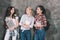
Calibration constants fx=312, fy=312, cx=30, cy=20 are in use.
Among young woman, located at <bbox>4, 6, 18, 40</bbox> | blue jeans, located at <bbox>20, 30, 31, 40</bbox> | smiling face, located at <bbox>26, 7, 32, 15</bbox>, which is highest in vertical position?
smiling face, located at <bbox>26, 7, 32, 15</bbox>

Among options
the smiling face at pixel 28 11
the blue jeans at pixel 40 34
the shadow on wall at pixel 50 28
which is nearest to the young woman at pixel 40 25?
the blue jeans at pixel 40 34

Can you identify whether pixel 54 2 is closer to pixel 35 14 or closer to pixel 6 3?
pixel 35 14

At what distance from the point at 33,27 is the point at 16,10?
0.45 meters

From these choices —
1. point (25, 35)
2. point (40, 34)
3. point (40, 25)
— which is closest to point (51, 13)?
point (40, 25)

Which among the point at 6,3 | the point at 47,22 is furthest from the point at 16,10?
the point at 47,22

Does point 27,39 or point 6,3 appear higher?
point 6,3

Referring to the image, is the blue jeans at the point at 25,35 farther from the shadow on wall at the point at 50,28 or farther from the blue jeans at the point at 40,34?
the shadow on wall at the point at 50,28

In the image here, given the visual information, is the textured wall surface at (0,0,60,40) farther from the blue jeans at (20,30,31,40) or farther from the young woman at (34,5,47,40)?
the blue jeans at (20,30,31,40)

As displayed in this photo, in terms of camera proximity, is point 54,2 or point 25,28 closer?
point 25,28

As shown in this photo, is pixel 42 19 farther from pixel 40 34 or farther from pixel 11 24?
pixel 11 24

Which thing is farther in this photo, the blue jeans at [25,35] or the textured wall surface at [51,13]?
the textured wall surface at [51,13]

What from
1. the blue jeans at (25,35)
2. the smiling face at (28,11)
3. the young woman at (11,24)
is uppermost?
the smiling face at (28,11)

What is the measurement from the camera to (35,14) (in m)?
5.53

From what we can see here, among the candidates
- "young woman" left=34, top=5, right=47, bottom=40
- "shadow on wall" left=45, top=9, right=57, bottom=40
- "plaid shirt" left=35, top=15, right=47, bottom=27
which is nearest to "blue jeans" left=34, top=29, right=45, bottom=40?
"young woman" left=34, top=5, right=47, bottom=40
